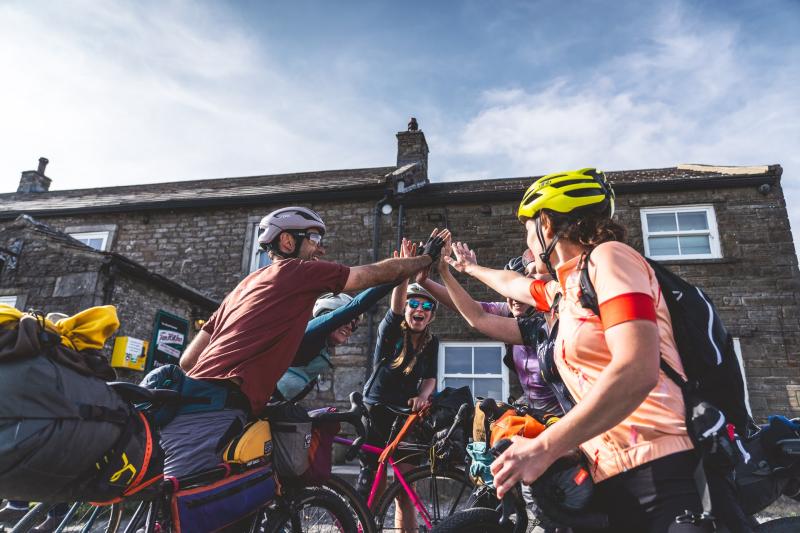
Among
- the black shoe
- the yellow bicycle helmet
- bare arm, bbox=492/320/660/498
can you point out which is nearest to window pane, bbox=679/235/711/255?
the yellow bicycle helmet

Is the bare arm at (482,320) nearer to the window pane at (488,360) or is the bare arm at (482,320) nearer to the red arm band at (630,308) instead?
the red arm band at (630,308)

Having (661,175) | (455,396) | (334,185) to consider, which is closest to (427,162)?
(334,185)

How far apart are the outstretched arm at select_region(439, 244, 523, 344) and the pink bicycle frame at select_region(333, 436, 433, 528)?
1305 millimetres

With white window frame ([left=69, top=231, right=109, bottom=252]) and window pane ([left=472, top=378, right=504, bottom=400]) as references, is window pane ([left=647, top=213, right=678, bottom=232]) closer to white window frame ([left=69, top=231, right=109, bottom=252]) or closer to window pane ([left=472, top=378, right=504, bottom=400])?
window pane ([left=472, top=378, right=504, bottom=400])

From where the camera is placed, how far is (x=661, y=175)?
11.6 metres

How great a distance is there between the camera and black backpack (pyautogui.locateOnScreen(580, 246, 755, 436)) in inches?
55.3

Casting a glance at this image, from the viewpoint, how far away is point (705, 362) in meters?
1.41

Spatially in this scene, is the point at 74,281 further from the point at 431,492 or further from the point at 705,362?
the point at 705,362

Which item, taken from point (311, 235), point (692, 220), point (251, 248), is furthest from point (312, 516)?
point (692, 220)

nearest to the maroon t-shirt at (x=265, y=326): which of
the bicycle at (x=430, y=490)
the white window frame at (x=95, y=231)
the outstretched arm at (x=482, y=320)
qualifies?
the outstretched arm at (x=482, y=320)

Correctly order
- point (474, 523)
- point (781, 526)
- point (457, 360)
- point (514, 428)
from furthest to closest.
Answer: point (457, 360) < point (474, 523) < point (514, 428) < point (781, 526)

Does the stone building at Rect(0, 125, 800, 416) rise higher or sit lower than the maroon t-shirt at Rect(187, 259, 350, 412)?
higher

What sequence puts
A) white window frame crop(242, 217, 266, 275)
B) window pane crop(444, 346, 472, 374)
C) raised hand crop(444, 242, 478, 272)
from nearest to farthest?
raised hand crop(444, 242, 478, 272) < window pane crop(444, 346, 472, 374) < white window frame crop(242, 217, 266, 275)

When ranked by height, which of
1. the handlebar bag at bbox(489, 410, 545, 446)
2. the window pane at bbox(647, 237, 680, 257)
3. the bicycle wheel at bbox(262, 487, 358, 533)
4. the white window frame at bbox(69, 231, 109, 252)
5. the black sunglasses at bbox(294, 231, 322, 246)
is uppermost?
the white window frame at bbox(69, 231, 109, 252)
